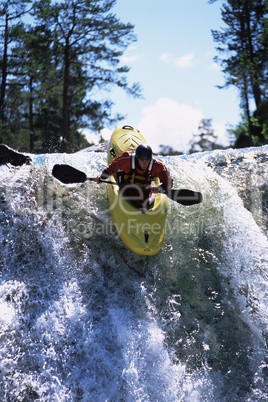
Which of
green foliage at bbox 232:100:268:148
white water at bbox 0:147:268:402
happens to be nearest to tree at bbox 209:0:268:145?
green foliage at bbox 232:100:268:148

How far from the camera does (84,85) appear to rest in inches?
543

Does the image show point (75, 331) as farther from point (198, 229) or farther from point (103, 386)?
point (198, 229)

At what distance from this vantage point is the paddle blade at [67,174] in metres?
5.04

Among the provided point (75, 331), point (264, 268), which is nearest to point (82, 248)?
point (75, 331)

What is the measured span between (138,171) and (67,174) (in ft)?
2.75

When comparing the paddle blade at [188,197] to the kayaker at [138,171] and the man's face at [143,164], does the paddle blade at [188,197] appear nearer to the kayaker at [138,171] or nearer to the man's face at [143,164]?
the kayaker at [138,171]

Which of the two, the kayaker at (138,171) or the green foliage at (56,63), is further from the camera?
the green foliage at (56,63)

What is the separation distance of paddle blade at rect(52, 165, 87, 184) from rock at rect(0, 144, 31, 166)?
982mm

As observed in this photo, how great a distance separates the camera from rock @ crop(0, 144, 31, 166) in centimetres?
574

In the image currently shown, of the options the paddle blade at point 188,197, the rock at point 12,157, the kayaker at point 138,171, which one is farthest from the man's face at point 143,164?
the rock at point 12,157

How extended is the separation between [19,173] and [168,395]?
127 inches

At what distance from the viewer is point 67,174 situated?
5.07 metres

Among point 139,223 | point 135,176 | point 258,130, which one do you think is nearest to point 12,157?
point 135,176

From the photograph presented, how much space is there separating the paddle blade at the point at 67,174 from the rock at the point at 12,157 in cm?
98
